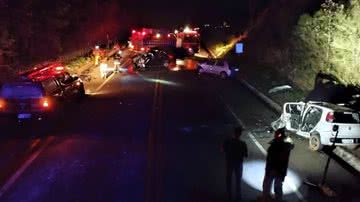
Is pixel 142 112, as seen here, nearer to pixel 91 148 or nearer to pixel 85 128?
pixel 85 128

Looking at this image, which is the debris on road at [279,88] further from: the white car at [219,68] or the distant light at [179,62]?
the distant light at [179,62]

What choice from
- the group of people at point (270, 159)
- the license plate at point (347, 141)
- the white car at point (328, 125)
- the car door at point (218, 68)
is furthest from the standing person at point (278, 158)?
the car door at point (218, 68)

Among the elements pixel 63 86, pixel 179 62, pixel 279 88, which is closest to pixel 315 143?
pixel 63 86

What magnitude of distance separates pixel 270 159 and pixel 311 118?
6407 millimetres

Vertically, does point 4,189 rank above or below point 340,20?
below

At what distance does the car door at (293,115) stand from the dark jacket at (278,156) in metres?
6.82

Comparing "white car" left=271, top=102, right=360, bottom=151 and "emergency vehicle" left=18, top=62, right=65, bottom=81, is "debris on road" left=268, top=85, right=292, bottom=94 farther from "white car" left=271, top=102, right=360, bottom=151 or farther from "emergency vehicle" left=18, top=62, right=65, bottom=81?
"emergency vehicle" left=18, top=62, right=65, bottom=81

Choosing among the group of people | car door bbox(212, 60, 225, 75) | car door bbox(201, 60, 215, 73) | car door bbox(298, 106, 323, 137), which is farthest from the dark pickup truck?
car door bbox(201, 60, 215, 73)

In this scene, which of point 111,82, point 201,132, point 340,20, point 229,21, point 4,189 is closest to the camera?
point 4,189

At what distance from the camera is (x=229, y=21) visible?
7569 cm

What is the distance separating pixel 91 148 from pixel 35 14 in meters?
33.1

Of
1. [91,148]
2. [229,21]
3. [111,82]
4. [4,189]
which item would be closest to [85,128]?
[91,148]

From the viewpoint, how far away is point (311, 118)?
1683cm

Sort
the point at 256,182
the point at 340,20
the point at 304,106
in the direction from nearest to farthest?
the point at 256,182 < the point at 304,106 < the point at 340,20
